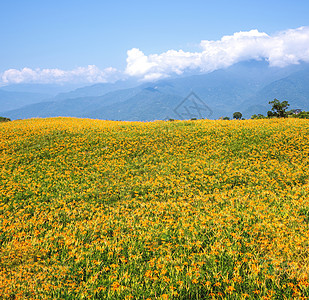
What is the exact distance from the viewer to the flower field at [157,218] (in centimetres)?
475

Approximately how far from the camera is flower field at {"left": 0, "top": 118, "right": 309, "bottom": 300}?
4.75 m

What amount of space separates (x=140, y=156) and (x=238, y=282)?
1275 centimetres

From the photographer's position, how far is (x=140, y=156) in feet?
55.0

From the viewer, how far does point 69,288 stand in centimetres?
472

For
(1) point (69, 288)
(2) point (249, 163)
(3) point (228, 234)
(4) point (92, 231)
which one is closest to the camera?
(1) point (69, 288)

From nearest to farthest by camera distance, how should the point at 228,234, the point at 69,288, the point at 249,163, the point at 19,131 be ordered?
the point at 69,288 < the point at 228,234 < the point at 249,163 < the point at 19,131

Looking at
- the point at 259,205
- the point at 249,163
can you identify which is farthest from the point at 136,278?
the point at 249,163

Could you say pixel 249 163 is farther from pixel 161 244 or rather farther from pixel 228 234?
pixel 161 244

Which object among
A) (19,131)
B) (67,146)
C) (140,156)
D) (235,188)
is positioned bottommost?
(235,188)

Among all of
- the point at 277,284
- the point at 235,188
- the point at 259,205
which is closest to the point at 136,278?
the point at 277,284

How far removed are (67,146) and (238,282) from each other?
17331 mm

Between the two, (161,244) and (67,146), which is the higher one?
(67,146)

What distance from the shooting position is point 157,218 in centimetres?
827

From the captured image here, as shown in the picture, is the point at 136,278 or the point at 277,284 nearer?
the point at 277,284
